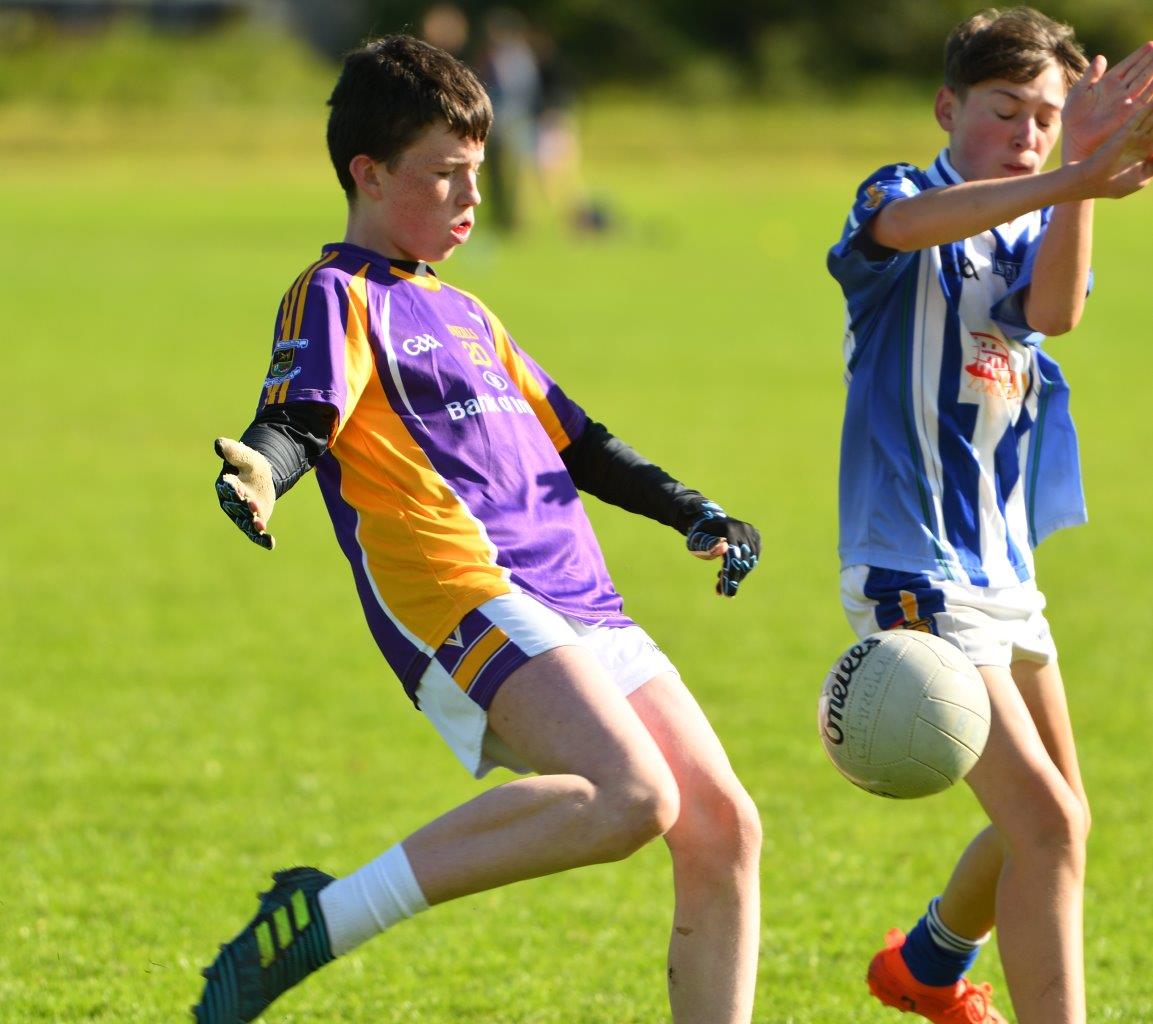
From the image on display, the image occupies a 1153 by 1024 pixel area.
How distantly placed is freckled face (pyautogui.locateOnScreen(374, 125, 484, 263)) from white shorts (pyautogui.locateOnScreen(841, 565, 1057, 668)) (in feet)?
3.84

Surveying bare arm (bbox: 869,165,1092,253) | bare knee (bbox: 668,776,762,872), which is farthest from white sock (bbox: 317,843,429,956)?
bare arm (bbox: 869,165,1092,253)

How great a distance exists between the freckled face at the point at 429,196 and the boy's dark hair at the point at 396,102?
0.02 m

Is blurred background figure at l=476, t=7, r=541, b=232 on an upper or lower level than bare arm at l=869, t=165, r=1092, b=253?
lower

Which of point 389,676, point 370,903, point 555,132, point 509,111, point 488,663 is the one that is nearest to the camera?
point 370,903

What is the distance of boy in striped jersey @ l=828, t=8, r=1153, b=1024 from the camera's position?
12.3 ft

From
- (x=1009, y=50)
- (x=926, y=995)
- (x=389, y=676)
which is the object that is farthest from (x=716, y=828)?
(x=389, y=676)

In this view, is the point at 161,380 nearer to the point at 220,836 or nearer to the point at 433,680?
the point at 220,836

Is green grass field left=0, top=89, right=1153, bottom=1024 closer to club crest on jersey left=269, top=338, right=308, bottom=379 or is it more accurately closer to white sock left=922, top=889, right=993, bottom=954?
white sock left=922, top=889, right=993, bottom=954

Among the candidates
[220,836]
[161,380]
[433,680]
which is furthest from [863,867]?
[161,380]

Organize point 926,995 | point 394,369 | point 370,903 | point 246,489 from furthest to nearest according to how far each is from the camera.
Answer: point 926,995, point 394,369, point 370,903, point 246,489

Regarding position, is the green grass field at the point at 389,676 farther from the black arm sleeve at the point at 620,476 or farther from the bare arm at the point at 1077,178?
the bare arm at the point at 1077,178

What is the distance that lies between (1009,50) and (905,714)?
145 centimetres

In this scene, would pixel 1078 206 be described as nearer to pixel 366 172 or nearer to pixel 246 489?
pixel 366 172

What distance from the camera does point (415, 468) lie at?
355 cm
